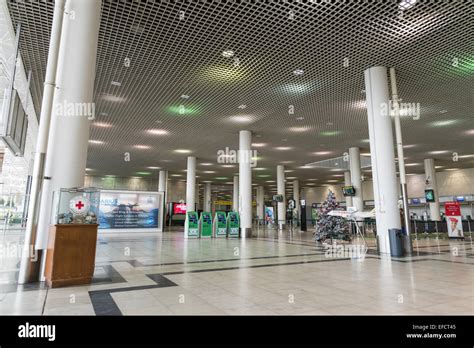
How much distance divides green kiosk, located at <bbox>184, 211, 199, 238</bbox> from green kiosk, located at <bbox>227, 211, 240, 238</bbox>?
154 centimetres

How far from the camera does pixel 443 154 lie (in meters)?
19.4

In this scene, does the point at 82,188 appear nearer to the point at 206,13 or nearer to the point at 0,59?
the point at 206,13

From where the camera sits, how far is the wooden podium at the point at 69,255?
3.82 metres

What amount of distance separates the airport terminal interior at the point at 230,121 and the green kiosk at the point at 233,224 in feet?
0.22

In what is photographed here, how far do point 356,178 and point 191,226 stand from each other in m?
9.61

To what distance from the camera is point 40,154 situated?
168 inches

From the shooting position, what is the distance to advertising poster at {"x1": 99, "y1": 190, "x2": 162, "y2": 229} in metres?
16.6

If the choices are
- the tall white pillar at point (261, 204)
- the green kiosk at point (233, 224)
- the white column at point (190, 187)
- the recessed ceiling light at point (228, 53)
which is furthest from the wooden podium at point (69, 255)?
the tall white pillar at point (261, 204)

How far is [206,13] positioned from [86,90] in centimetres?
292

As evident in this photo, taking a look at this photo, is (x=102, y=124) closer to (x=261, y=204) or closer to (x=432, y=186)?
(x=432, y=186)
